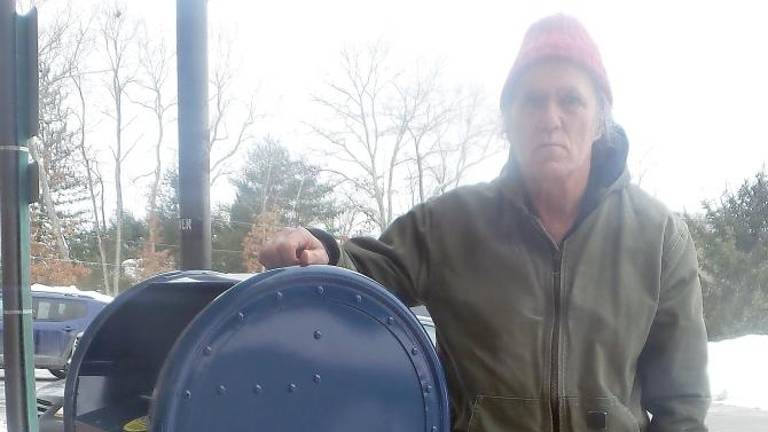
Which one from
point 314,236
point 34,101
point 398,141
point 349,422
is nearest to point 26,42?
point 34,101

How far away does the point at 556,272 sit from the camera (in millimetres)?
1907

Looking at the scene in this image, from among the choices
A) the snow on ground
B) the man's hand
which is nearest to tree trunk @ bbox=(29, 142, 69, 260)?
the snow on ground

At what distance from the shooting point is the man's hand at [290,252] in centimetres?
174

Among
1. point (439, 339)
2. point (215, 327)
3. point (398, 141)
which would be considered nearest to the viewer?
point (215, 327)

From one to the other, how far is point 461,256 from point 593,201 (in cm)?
35

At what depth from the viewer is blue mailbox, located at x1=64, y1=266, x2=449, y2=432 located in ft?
4.94

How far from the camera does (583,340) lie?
1.86m

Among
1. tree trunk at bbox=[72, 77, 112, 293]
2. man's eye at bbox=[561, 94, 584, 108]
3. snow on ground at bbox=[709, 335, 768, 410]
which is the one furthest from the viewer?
tree trunk at bbox=[72, 77, 112, 293]

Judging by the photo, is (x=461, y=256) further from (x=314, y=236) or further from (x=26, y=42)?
(x=26, y=42)

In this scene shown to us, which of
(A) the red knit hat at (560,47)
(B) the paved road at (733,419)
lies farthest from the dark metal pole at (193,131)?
(B) the paved road at (733,419)

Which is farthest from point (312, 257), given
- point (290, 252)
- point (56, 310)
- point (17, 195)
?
point (56, 310)

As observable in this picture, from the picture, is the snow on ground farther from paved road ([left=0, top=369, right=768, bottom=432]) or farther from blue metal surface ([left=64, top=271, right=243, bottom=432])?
blue metal surface ([left=64, top=271, right=243, bottom=432])

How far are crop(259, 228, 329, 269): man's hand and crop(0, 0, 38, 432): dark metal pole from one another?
10.6 feet

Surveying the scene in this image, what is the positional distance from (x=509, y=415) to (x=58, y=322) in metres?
14.2
